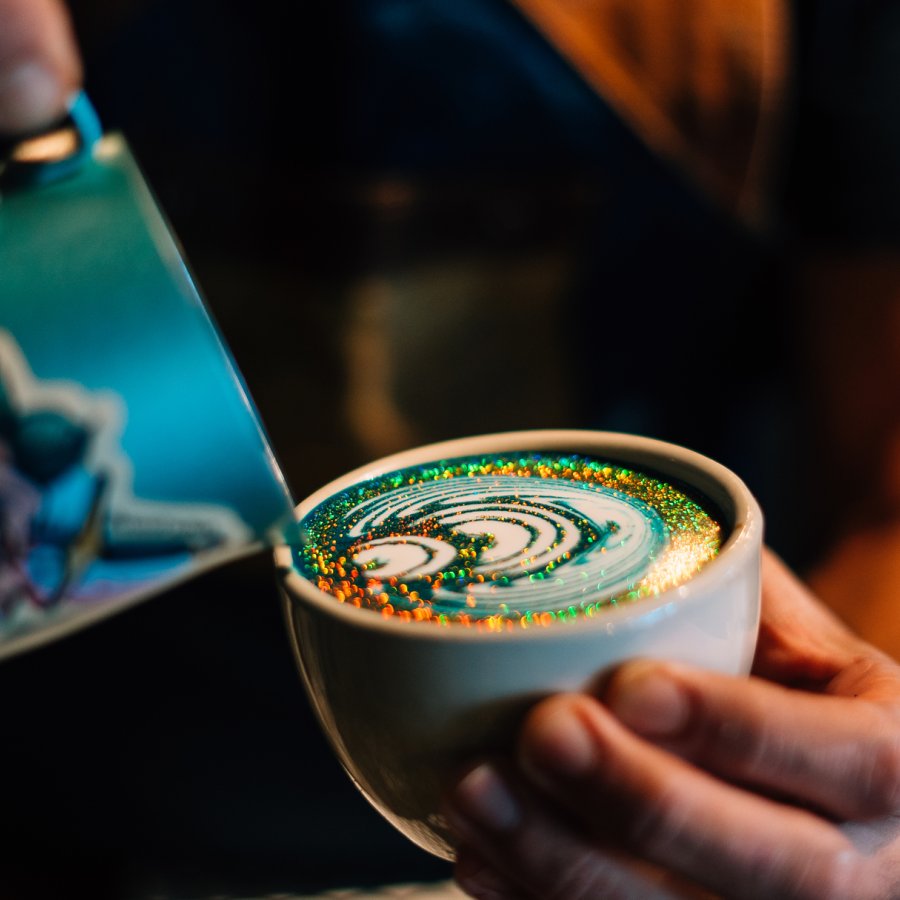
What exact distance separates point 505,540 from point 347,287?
2.91 ft

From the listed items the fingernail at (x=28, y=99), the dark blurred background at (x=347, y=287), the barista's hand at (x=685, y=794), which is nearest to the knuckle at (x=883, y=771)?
the barista's hand at (x=685, y=794)

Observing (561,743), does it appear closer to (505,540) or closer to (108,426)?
(505,540)

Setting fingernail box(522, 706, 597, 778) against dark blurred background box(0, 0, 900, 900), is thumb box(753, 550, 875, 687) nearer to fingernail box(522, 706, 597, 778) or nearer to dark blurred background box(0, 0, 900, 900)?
fingernail box(522, 706, 597, 778)

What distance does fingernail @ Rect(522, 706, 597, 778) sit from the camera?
53 centimetres

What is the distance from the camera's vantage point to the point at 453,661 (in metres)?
0.53

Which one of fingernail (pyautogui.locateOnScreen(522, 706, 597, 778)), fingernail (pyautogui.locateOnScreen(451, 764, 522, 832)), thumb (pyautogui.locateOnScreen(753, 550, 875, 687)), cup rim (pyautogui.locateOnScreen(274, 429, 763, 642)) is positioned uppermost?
cup rim (pyautogui.locateOnScreen(274, 429, 763, 642))

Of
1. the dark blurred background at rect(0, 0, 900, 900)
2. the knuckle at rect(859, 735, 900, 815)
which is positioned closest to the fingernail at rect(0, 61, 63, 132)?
the knuckle at rect(859, 735, 900, 815)

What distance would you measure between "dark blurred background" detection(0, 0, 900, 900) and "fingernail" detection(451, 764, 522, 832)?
852mm

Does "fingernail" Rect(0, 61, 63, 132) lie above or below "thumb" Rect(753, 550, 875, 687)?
above

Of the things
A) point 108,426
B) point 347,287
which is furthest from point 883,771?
point 347,287

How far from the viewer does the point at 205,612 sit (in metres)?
1.41

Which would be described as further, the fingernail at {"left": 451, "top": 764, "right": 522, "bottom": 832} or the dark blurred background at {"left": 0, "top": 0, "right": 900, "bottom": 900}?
the dark blurred background at {"left": 0, "top": 0, "right": 900, "bottom": 900}

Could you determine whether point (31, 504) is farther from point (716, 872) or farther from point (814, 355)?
point (814, 355)

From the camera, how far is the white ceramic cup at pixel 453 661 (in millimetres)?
533
